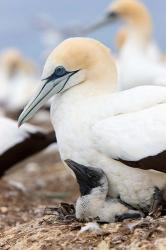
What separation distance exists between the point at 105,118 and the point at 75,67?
16.3 inches

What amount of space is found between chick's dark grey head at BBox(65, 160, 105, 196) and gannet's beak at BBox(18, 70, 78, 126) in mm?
402

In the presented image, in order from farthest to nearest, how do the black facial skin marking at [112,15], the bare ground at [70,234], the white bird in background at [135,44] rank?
the black facial skin marking at [112,15] < the white bird in background at [135,44] < the bare ground at [70,234]

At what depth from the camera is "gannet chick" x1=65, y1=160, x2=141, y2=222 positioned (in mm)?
4621

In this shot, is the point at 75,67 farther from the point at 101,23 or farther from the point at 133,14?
Result: the point at 101,23

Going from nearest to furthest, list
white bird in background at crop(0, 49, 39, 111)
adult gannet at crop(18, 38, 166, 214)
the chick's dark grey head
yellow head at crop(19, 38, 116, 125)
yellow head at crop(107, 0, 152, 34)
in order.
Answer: adult gannet at crop(18, 38, 166, 214)
the chick's dark grey head
yellow head at crop(19, 38, 116, 125)
yellow head at crop(107, 0, 152, 34)
white bird in background at crop(0, 49, 39, 111)

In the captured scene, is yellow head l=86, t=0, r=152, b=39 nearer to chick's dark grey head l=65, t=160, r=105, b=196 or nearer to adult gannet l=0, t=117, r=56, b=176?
adult gannet l=0, t=117, r=56, b=176

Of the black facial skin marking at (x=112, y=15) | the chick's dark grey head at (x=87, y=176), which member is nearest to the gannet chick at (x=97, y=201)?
the chick's dark grey head at (x=87, y=176)

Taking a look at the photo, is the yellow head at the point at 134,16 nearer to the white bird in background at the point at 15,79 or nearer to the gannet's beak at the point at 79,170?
the gannet's beak at the point at 79,170

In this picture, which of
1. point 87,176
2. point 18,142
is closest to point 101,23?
point 18,142

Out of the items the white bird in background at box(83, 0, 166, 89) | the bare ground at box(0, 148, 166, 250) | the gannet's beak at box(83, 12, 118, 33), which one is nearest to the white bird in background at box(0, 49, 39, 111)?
the gannet's beak at box(83, 12, 118, 33)

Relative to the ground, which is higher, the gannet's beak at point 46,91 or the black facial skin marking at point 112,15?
the black facial skin marking at point 112,15

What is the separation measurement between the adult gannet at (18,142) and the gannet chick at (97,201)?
2083mm

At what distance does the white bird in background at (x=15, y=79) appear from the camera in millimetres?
24625

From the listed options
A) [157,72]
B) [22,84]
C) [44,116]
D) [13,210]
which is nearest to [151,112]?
[13,210]
